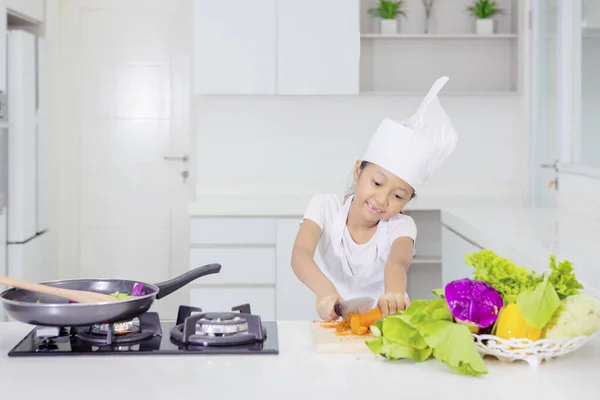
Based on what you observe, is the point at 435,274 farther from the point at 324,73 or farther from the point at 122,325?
the point at 122,325

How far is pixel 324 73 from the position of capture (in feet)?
14.1

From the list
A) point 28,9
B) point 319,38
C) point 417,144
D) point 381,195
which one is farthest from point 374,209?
point 28,9

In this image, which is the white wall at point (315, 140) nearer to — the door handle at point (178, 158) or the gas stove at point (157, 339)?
the door handle at point (178, 158)

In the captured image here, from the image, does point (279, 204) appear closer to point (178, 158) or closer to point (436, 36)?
point (178, 158)

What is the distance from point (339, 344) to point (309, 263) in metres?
0.75

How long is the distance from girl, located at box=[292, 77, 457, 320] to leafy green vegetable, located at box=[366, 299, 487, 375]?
0.28m

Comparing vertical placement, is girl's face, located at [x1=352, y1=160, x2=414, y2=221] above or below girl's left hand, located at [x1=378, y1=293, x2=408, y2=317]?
above

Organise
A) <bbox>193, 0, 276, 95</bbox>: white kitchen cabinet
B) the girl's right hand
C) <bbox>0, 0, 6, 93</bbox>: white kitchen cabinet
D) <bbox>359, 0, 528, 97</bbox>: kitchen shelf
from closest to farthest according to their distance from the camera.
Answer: the girl's right hand
<bbox>0, 0, 6, 93</bbox>: white kitchen cabinet
<bbox>193, 0, 276, 95</bbox>: white kitchen cabinet
<bbox>359, 0, 528, 97</bbox>: kitchen shelf

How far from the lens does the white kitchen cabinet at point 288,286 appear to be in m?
4.07

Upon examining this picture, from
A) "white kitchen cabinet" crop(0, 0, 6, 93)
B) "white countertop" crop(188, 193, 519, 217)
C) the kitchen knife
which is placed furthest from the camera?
"white countertop" crop(188, 193, 519, 217)

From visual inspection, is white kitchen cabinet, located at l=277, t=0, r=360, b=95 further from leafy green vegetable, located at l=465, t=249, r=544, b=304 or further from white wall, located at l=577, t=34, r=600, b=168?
leafy green vegetable, located at l=465, t=249, r=544, b=304

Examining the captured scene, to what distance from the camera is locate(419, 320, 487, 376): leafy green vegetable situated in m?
1.23

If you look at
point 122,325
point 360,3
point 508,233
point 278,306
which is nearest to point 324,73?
point 360,3

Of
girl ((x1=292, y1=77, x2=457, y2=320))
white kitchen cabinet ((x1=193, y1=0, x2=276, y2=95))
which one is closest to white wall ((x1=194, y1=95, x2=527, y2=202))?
white kitchen cabinet ((x1=193, y1=0, x2=276, y2=95))
